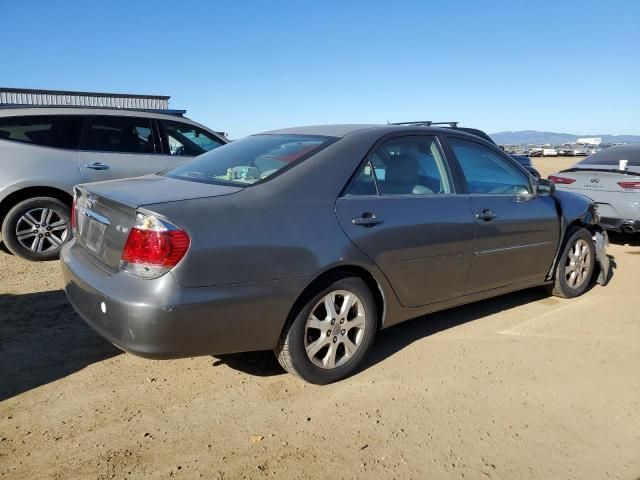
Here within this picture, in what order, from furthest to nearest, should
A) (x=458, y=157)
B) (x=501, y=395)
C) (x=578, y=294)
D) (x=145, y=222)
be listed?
(x=578, y=294)
(x=458, y=157)
(x=501, y=395)
(x=145, y=222)

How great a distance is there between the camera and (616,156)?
8.05 m

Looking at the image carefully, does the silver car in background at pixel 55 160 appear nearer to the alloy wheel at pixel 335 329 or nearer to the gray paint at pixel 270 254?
the gray paint at pixel 270 254

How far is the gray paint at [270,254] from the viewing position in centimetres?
268

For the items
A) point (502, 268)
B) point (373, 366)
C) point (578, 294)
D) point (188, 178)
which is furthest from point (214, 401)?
point (578, 294)

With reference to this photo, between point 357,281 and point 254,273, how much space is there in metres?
0.76

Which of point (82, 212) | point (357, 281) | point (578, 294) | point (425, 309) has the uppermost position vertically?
point (82, 212)

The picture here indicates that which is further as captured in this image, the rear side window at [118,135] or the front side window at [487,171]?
the rear side window at [118,135]

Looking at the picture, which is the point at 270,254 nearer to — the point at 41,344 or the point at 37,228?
the point at 41,344

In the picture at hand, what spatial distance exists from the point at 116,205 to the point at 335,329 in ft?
4.75

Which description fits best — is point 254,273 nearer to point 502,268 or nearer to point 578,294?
point 502,268

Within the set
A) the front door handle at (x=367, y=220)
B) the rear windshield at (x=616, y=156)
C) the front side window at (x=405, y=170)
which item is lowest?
the front door handle at (x=367, y=220)

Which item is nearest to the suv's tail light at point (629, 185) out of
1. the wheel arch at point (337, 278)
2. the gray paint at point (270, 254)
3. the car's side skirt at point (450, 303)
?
the car's side skirt at point (450, 303)

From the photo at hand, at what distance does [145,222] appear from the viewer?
2.69 metres

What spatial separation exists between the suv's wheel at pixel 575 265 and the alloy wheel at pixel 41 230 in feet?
17.0
